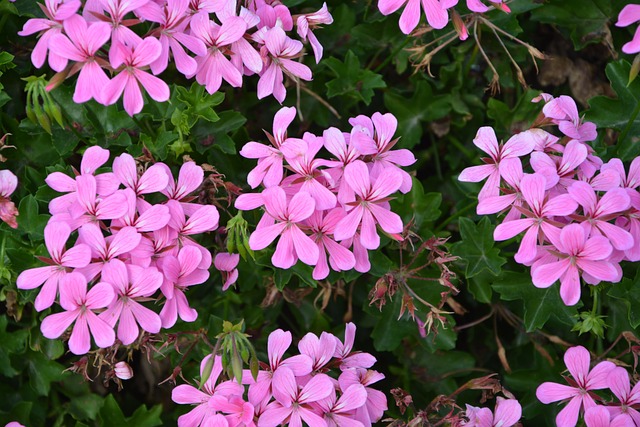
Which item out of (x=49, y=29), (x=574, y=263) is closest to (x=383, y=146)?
(x=574, y=263)

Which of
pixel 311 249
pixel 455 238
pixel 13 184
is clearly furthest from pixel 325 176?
pixel 455 238

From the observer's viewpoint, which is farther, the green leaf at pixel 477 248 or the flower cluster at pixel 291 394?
the green leaf at pixel 477 248

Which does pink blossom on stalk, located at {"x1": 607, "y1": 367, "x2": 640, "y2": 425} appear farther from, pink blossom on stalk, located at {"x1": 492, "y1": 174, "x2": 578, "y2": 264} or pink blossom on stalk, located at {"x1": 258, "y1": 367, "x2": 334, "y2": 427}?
pink blossom on stalk, located at {"x1": 258, "y1": 367, "x2": 334, "y2": 427}

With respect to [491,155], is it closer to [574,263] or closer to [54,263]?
[574,263]

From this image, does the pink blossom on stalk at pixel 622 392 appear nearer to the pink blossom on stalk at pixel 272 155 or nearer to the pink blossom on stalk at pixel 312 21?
the pink blossom on stalk at pixel 272 155

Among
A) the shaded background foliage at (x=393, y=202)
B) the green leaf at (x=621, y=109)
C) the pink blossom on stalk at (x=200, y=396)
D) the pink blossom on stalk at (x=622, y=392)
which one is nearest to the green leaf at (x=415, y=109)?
the shaded background foliage at (x=393, y=202)

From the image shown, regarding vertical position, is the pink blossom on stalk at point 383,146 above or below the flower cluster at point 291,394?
above
